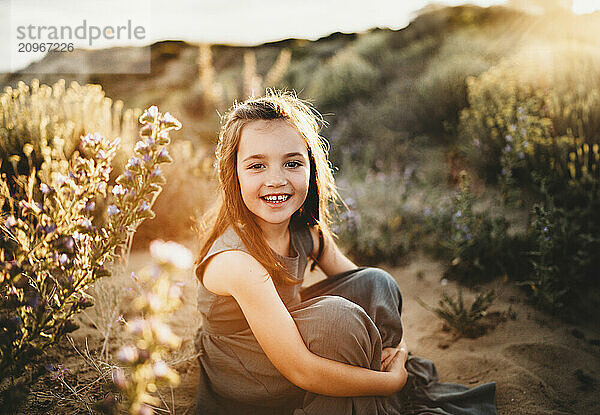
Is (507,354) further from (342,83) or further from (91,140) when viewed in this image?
(342,83)

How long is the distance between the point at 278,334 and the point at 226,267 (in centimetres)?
31

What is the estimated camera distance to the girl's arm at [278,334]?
1.76m

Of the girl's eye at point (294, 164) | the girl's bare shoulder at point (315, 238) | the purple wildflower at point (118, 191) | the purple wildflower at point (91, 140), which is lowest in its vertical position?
the girl's bare shoulder at point (315, 238)

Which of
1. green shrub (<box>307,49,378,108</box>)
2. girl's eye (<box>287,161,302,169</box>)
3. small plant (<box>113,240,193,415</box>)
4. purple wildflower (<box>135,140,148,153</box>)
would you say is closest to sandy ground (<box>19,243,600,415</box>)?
purple wildflower (<box>135,140,148,153</box>)

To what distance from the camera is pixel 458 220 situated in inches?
129

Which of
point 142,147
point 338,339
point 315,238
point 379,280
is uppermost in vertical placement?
point 142,147

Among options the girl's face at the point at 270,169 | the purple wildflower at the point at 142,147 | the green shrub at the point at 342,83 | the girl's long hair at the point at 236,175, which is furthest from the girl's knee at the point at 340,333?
the green shrub at the point at 342,83

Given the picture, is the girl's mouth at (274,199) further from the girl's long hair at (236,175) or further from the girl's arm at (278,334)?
the girl's arm at (278,334)

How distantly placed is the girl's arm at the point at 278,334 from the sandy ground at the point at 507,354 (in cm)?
54

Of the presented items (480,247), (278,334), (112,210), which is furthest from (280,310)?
(480,247)

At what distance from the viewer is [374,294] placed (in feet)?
7.16

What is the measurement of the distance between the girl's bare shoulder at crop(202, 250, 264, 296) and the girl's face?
226mm

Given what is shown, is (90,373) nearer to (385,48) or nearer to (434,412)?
(434,412)

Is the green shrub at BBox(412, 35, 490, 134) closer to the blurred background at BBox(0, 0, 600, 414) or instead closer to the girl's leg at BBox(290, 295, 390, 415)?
the blurred background at BBox(0, 0, 600, 414)
